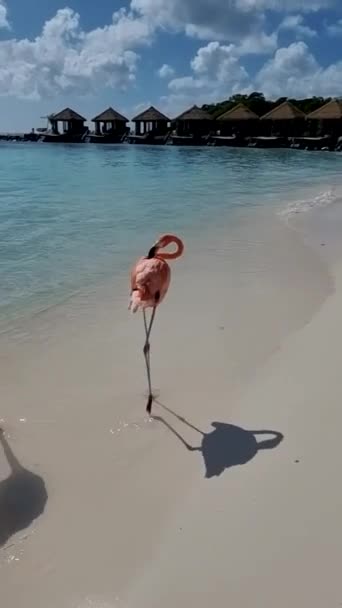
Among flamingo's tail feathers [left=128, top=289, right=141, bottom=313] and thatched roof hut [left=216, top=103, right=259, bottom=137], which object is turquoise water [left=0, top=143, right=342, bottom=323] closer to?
flamingo's tail feathers [left=128, top=289, right=141, bottom=313]

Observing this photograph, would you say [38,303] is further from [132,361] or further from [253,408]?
[253,408]

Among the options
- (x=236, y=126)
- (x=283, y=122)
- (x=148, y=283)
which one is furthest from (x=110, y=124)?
(x=148, y=283)

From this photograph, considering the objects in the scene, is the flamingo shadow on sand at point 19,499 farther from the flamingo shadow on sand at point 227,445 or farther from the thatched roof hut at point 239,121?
the thatched roof hut at point 239,121

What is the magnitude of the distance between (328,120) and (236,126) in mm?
11086

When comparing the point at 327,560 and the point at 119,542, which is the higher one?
the point at 327,560

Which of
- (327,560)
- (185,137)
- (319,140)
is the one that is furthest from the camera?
(185,137)

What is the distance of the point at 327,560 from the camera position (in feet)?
7.16

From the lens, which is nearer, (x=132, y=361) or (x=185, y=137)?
(x=132, y=361)

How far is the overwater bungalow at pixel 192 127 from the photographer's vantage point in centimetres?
5541

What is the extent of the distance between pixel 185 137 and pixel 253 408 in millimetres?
56230

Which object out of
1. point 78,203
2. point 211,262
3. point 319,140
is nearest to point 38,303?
point 211,262

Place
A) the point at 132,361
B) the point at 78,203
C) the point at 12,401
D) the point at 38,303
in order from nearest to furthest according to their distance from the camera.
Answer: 1. the point at 12,401
2. the point at 132,361
3. the point at 38,303
4. the point at 78,203

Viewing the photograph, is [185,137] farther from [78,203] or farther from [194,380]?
[194,380]

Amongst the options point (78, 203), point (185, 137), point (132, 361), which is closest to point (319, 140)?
point (185, 137)
